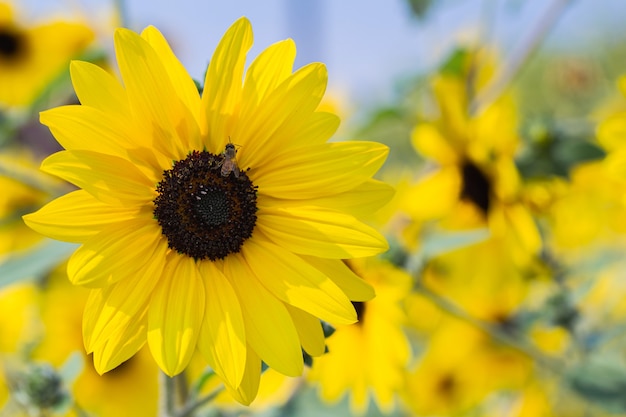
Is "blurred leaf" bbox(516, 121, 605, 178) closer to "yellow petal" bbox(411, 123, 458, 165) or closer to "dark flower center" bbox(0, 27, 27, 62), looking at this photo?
"yellow petal" bbox(411, 123, 458, 165)

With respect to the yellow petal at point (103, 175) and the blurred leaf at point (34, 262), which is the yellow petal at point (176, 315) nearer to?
the yellow petal at point (103, 175)

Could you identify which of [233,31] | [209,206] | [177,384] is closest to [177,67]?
[233,31]

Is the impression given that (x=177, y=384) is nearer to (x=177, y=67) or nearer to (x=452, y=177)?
(x=177, y=67)

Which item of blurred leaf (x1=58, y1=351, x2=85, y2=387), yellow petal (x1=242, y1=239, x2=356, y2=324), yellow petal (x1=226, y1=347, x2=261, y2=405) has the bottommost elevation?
blurred leaf (x1=58, y1=351, x2=85, y2=387)

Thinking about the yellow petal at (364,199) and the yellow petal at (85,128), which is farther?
the yellow petal at (364,199)

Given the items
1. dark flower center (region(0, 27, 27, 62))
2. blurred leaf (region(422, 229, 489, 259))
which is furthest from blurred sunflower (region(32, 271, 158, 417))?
dark flower center (region(0, 27, 27, 62))

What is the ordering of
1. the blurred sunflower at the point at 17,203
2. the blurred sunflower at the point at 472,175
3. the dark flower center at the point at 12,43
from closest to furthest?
the blurred sunflower at the point at 472,175 < the blurred sunflower at the point at 17,203 < the dark flower center at the point at 12,43

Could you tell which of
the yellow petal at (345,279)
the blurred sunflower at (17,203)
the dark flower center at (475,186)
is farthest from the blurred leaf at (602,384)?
the blurred sunflower at (17,203)
